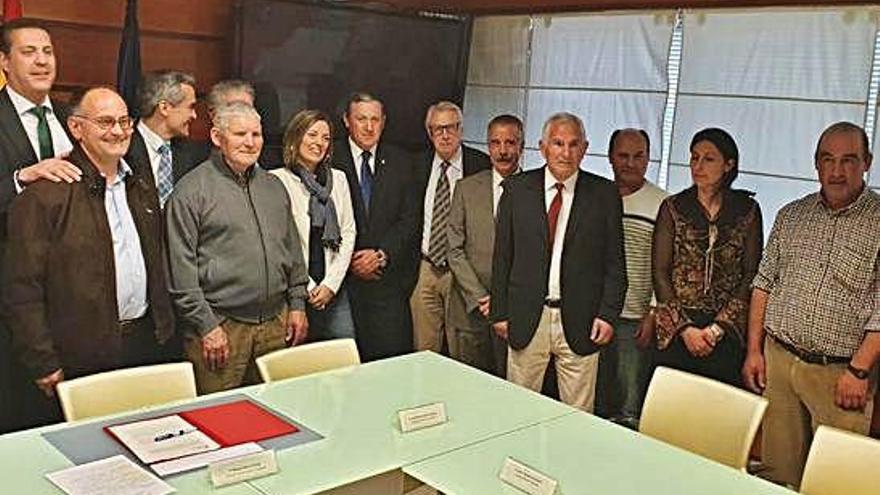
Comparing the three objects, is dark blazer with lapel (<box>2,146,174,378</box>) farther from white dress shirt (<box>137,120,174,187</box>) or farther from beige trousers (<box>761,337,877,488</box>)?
beige trousers (<box>761,337,877,488</box>)

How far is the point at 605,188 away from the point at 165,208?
6.57 ft

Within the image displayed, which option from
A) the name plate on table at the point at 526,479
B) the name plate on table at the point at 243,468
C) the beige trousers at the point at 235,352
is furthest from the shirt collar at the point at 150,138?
the name plate on table at the point at 526,479

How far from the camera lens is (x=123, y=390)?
3.04 metres

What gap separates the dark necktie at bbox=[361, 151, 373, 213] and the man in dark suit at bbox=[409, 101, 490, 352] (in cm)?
29

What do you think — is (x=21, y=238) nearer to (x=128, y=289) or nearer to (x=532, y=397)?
(x=128, y=289)

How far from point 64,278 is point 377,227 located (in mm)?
1759

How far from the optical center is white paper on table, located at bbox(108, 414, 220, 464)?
2496 millimetres

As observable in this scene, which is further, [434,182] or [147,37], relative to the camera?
[434,182]

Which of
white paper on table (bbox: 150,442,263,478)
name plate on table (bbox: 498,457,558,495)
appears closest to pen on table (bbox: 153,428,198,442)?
white paper on table (bbox: 150,442,263,478)

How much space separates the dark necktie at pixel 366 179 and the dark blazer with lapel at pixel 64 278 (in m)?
1.40

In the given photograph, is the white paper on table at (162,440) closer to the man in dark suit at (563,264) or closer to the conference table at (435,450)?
the conference table at (435,450)

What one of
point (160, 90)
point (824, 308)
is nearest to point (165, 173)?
point (160, 90)

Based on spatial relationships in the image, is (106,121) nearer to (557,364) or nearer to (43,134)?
(43,134)

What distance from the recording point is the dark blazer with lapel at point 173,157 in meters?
3.87
